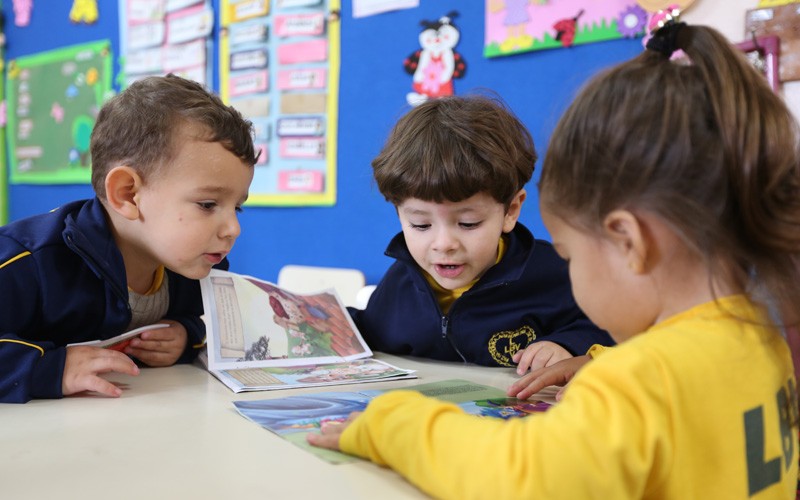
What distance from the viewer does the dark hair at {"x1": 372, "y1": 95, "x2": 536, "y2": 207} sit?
1.06m

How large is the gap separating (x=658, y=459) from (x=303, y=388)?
52 centimetres

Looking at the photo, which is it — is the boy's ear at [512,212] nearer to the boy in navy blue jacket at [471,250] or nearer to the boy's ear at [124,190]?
the boy in navy blue jacket at [471,250]

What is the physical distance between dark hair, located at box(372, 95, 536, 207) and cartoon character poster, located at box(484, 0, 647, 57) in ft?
1.28

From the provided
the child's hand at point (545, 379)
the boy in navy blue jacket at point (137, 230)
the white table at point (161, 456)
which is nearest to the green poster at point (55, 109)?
the boy in navy blue jacket at point (137, 230)

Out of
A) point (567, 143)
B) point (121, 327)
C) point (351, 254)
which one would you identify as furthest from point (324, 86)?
point (567, 143)

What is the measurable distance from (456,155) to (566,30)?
57cm

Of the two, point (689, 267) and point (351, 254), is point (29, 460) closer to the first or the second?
point (689, 267)

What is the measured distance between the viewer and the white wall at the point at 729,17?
1228 millimetres

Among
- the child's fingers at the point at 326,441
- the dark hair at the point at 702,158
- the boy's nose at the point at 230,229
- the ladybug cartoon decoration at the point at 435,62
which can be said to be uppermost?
the ladybug cartoon decoration at the point at 435,62

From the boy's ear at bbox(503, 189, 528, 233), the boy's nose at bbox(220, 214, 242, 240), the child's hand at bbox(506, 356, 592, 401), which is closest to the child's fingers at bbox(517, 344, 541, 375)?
the child's hand at bbox(506, 356, 592, 401)

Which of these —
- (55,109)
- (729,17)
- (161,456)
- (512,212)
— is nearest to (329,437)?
(161,456)

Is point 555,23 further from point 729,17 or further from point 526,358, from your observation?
point 526,358

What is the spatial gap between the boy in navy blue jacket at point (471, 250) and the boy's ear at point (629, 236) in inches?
18.9

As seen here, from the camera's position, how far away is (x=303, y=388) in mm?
894
